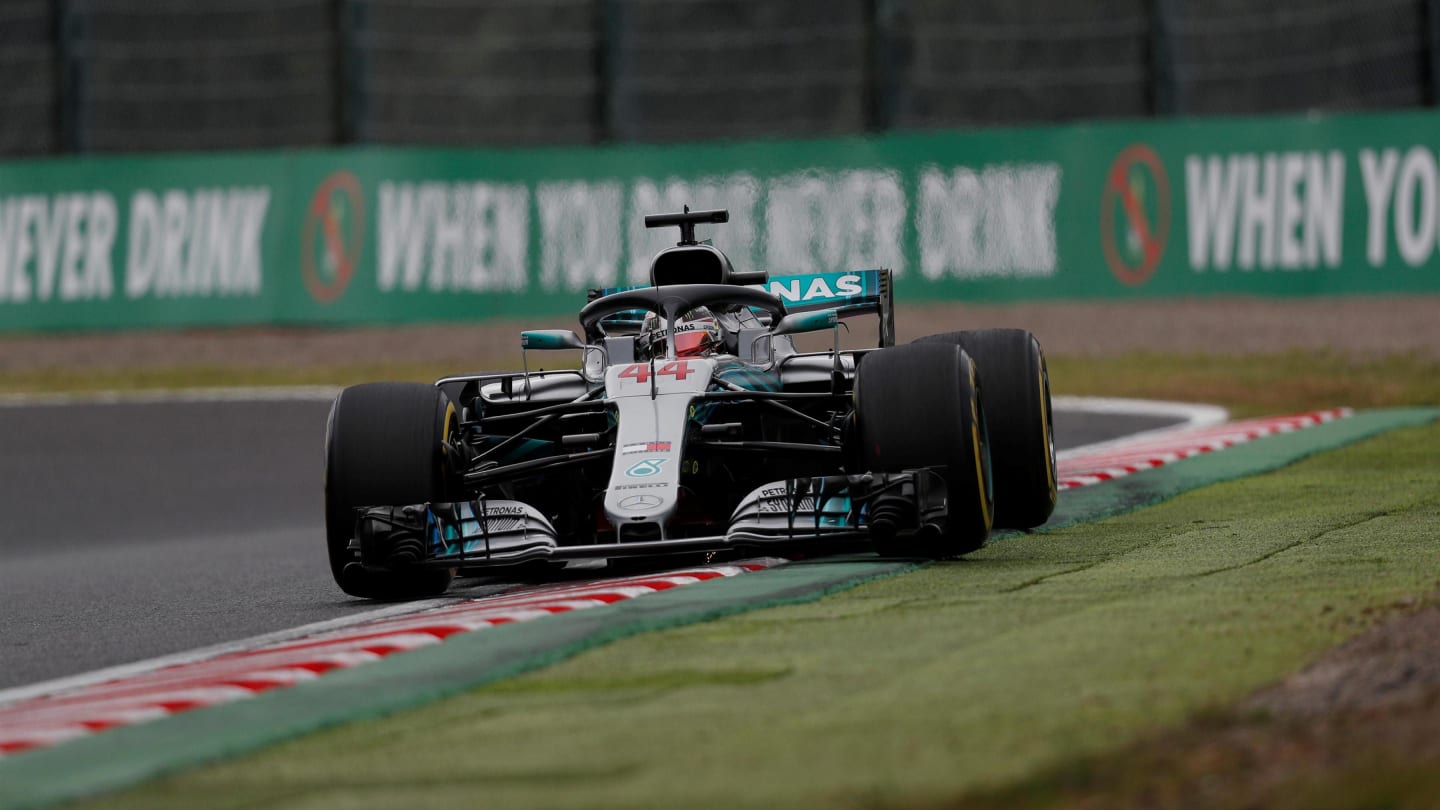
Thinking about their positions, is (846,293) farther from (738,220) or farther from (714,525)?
(738,220)

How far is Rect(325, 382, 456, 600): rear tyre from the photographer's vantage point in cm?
825

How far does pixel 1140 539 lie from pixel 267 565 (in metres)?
4.20

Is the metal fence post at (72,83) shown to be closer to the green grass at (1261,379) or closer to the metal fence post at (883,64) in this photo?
the metal fence post at (883,64)

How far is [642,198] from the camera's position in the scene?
21.9 meters

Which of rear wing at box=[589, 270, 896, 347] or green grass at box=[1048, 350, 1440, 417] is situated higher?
rear wing at box=[589, 270, 896, 347]

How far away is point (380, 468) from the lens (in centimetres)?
827

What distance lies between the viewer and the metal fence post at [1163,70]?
22.9m

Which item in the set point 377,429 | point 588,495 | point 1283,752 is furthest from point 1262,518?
point 1283,752

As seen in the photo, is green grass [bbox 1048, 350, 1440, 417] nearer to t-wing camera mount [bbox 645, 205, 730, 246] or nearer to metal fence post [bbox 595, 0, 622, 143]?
metal fence post [bbox 595, 0, 622, 143]

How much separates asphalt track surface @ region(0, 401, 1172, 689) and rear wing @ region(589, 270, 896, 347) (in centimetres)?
193

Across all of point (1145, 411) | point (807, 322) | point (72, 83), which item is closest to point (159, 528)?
point (807, 322)

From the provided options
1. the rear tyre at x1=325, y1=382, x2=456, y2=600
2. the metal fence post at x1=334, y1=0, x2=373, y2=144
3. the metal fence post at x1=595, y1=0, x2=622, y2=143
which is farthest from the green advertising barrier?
the rear tyre at x1=325, y1=382, x2=456, y2=600

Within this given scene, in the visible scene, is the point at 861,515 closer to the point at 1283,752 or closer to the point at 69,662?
the point at 69,662

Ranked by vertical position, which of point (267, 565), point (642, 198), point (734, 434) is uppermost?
point (642, 198)
